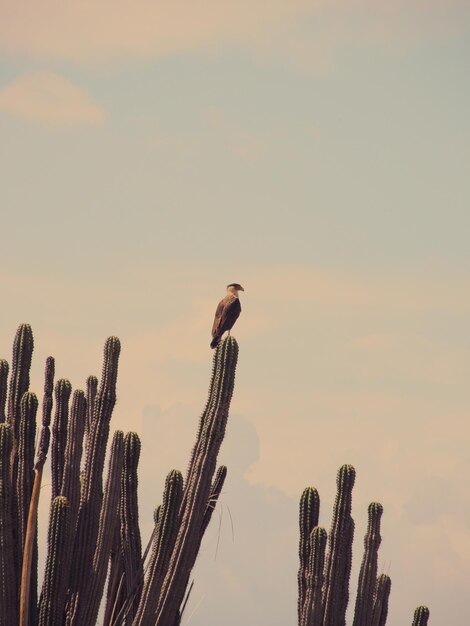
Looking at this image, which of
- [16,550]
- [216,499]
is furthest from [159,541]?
[16,550]

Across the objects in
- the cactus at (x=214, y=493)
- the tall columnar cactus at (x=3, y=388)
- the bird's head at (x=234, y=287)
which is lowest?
the cactus at (x=214, y=493)

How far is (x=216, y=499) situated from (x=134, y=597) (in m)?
1.61

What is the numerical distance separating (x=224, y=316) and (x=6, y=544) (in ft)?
14.0

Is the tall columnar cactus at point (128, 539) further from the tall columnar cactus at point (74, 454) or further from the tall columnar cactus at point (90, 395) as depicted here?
the tall columnar cactus at point (90, 395)

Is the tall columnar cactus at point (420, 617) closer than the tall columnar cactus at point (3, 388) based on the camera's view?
Yes

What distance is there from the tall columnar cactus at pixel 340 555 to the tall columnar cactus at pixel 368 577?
1.11 ft

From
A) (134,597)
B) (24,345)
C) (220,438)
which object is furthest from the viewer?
(24,345)

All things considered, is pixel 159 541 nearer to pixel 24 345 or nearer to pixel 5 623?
pixel 5 623

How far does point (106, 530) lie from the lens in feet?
47.5

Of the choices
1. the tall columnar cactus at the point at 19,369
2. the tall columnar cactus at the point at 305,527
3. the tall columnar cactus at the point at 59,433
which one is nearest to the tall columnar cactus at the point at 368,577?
the tall columnar cactus at the point at 305,527

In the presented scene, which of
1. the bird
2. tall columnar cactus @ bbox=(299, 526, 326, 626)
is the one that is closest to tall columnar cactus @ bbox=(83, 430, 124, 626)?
the bird

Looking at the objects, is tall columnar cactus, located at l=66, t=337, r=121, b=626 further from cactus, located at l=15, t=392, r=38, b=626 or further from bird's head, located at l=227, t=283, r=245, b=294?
bird's head, located at l=227, t=283, r=245, b=294

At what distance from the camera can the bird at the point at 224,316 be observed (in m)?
15.7

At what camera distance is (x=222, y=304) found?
16.2 meters
